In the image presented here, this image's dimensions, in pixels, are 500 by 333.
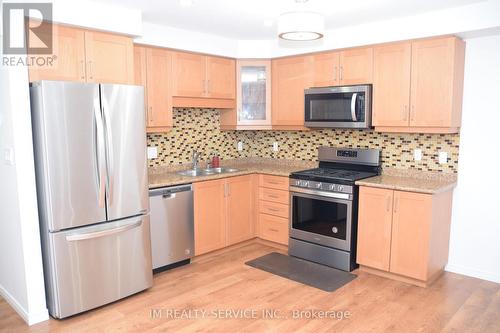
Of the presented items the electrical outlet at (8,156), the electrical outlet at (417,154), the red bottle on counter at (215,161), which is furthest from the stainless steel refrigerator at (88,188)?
the electrical outlet at (417,154)

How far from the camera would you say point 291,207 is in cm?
421

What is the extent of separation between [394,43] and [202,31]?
194 centimetres

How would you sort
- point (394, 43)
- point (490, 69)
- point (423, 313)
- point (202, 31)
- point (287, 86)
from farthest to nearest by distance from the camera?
point (287, 86) → point (202, 31) → point (394, 43) → point (490, 69) → point (423, 313)

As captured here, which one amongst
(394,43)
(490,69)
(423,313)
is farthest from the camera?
(394,43)

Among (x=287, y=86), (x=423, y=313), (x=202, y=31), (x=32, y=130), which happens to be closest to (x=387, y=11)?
(x=287, y=86)

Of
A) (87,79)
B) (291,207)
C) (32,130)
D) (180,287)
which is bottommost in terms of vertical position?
(180,287)

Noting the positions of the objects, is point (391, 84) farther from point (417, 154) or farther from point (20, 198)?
point (20, 198)

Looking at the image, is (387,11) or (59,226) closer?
(59,226)

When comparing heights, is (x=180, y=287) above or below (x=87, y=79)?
below

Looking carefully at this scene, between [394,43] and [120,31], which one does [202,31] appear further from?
[394,43]

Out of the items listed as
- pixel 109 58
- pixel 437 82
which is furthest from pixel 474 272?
pixel 109 58

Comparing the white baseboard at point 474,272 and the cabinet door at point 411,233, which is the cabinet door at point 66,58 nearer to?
the cabinet door at point 411,233

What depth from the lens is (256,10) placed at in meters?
3.30

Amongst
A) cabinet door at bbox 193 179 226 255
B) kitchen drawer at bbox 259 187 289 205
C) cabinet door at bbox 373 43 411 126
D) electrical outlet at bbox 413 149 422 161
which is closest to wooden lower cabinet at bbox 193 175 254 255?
cabinet door at bbox 193 179 226 255
